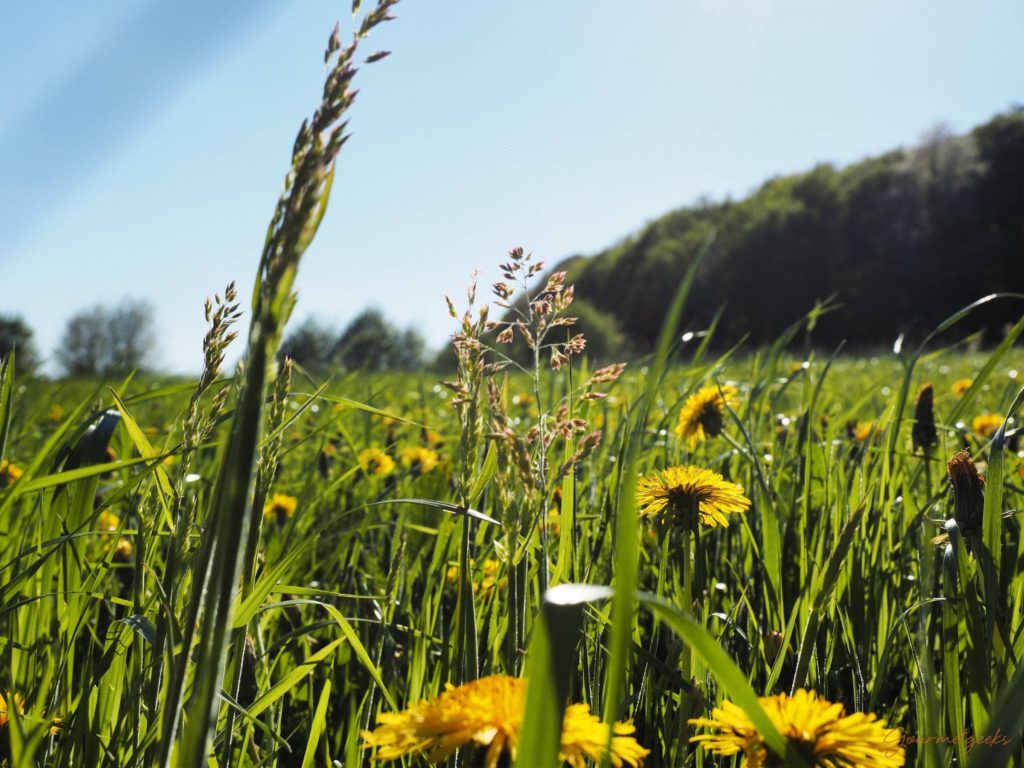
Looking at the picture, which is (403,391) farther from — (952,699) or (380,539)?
(952,699)

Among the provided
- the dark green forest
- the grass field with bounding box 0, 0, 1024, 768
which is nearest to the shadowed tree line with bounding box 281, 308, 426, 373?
the grass field with bounding box 0, 0, 1024, 768

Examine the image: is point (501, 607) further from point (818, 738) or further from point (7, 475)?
point (7, 475)

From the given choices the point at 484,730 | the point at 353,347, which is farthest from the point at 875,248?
the point at 484,730

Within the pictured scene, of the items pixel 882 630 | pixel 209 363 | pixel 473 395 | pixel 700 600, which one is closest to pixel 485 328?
pixel 473 395

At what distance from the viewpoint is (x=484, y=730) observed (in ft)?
1.82

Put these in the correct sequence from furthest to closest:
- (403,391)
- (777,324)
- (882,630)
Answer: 1. (777,324)
2. (403,391)
3. (882,630)

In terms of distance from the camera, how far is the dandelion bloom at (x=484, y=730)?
0.54 m

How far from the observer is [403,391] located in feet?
17.7

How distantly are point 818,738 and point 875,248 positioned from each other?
34967mm

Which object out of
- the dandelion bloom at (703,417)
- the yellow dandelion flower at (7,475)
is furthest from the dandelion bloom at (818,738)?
the yellow dandelion flower at (7,475)

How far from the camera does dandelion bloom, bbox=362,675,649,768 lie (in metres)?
0.54

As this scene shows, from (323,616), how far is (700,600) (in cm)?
85

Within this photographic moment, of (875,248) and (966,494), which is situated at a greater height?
(875,248)

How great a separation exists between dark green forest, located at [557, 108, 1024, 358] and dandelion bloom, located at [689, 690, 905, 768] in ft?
88.1
